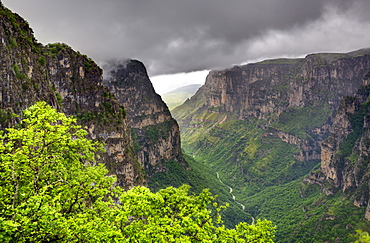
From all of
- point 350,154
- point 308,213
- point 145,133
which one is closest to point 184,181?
point 145,133

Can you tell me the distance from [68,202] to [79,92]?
68.8m

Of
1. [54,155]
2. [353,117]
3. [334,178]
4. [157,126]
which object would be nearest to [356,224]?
[334,178]

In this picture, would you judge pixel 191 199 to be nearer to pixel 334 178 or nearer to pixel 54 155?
pixel 54 155

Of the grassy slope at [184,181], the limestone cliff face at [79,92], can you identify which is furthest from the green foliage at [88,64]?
the grassy slope at [184,181]

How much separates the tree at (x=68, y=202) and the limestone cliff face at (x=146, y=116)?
406 ft

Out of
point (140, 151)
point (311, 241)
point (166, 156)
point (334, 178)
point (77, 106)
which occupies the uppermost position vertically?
point (77, 106)

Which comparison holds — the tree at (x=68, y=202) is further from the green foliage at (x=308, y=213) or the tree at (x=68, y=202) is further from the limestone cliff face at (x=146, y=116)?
the limestone cliff face at (x=146, y=116)

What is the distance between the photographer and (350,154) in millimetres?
162250

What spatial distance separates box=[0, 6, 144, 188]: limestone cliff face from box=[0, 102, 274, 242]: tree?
3628cm

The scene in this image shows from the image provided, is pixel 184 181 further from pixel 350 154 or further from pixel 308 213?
pixel 350 154

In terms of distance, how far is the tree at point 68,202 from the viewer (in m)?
12.1

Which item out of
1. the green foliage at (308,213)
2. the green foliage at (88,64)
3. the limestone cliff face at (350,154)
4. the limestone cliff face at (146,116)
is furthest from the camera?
the limestone cliff face at (146,116)

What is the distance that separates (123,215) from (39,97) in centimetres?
4136

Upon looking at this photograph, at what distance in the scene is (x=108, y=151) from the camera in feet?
259
